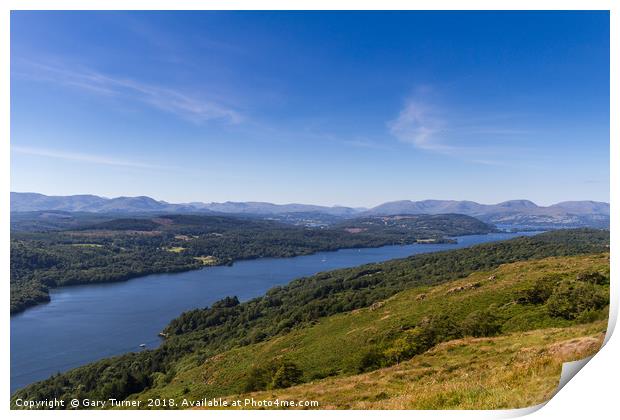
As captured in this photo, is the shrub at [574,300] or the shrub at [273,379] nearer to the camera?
the shrub at [273,379]

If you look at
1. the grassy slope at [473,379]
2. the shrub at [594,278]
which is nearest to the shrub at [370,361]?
the grassy slope at [473,379]

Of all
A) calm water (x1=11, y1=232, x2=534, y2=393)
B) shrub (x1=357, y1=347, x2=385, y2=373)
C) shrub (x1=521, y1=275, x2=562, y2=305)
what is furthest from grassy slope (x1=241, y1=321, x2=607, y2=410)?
calm water (x1=11, y1=232, x2=534, y2=393)

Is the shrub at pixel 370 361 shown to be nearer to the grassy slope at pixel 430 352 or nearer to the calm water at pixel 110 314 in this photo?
the grassy slope at pixel 430 352

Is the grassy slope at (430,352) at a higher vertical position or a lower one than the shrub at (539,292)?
lower

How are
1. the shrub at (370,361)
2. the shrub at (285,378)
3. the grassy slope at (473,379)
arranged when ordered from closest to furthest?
1. the grassy slope at (473,379)
2. the shrub at (285,378)
3. the shrub at (370,361)

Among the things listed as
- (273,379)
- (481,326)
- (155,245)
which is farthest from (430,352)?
(155,245)

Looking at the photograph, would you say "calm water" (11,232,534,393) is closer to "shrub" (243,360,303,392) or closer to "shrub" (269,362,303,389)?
"shrub" (243,360,303,392)

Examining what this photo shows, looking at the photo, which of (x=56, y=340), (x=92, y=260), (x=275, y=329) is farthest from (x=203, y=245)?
(x=275, y=329)

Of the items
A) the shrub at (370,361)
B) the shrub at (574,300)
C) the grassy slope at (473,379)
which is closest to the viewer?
the grassy slope at (473,379)
